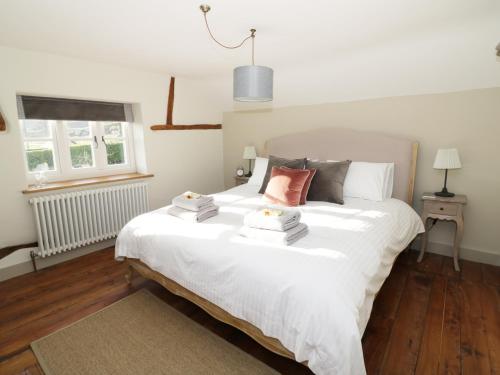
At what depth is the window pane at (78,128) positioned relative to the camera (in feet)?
10.3

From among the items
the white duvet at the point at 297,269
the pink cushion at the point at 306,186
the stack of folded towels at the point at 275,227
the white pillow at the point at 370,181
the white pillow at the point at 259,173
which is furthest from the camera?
the white pillow at the point at 259,173

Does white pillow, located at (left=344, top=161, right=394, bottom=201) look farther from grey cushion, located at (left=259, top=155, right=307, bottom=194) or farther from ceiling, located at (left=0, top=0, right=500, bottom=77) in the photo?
ceiling, located at (left=0, top=0, right=500, bottom=77)

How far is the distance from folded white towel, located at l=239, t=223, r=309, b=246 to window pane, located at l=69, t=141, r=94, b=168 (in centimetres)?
242

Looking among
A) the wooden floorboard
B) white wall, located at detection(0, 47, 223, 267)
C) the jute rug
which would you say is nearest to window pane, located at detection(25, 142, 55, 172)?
white wall, located at detection(0, 47, 223, 267)

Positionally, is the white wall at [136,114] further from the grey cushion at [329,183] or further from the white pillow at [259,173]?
the grey cushion at [329,183]

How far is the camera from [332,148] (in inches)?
133

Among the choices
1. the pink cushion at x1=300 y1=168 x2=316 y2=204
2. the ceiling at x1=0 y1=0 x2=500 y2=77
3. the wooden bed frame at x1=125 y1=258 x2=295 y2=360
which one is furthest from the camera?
the pink cushion at x1=300 y1=168 x2=316 y2=204

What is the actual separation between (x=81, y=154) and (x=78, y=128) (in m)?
0.29

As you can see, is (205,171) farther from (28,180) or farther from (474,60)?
(474,60)

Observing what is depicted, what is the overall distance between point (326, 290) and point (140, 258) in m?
1.46

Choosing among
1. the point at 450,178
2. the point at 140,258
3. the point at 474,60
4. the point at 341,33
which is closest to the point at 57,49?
the point at 140,258

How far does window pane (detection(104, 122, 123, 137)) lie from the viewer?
346cm

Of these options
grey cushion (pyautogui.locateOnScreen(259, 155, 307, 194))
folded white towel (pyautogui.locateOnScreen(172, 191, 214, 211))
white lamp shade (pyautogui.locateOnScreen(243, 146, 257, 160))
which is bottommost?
folded white towel (pyautogui.locateOnScreen(172, 191, 214, 211))

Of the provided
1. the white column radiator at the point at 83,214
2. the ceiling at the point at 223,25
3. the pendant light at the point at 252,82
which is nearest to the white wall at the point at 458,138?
the ceiling at the point at 223,25
